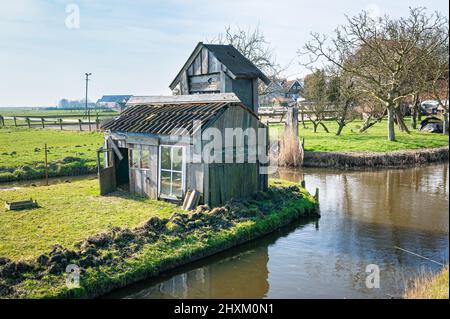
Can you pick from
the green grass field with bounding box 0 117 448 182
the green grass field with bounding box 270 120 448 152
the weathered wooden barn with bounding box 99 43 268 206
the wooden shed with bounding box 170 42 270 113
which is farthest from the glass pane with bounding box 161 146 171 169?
the green grass field with bounding box 270 120 448 152

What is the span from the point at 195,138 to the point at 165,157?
177 centimetres

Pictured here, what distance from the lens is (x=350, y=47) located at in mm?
33000

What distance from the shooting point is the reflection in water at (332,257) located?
998 centimetres

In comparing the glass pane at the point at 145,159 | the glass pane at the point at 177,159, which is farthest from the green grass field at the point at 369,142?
the glass pane at the point at 177,159

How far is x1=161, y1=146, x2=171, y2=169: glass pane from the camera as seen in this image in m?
15.5

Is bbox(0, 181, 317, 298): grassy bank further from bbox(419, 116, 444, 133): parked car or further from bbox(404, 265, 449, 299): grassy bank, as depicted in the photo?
bbox(419, 116, 444, 133): parked car

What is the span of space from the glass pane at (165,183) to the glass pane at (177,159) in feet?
1.49

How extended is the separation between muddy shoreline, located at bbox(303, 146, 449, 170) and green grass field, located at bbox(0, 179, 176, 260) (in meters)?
14.0

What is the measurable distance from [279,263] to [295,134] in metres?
15.2

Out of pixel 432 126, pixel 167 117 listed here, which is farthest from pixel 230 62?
pixel 432 126

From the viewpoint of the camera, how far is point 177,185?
15359 mm

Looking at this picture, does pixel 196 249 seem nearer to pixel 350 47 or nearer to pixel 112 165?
pixel 112 165

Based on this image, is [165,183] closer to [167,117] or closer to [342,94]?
[167,117]
